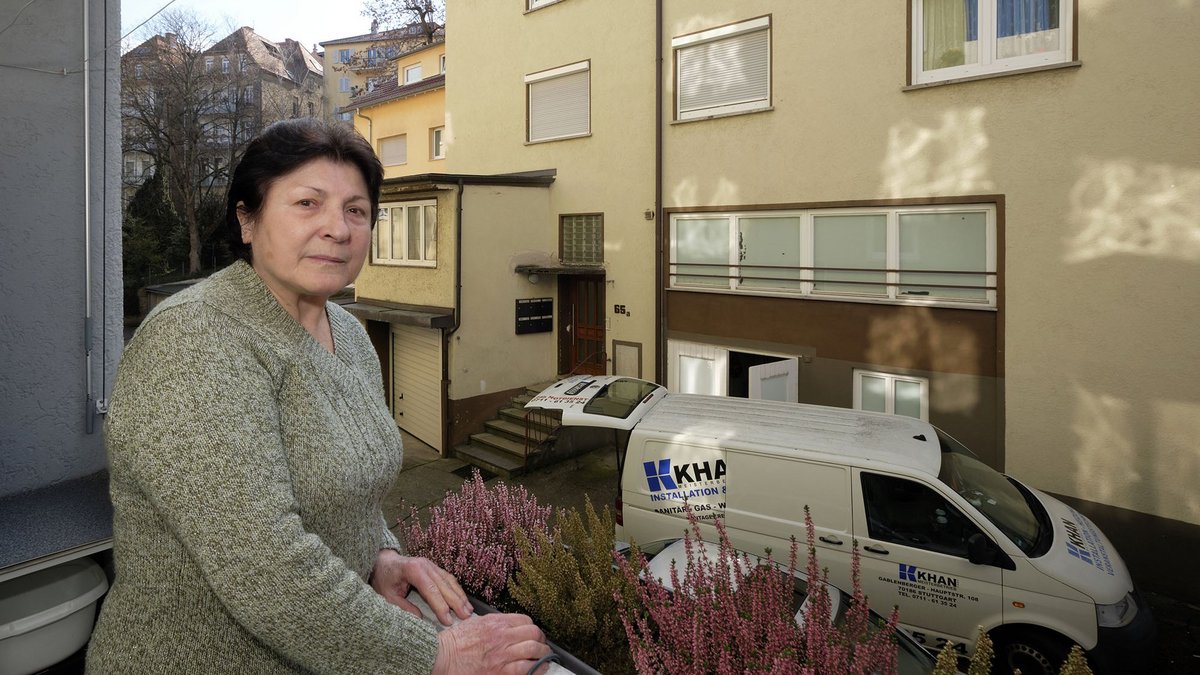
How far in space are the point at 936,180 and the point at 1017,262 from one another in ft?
4.42

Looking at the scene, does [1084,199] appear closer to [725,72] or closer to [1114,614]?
[1114,614]

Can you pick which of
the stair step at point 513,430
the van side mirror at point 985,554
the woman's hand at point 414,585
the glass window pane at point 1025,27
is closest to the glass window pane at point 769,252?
the glass window pane at point 1025,27

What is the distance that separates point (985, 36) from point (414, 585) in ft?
28.3

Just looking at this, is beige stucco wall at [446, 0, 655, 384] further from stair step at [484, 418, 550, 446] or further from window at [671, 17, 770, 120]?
stair step at [484, 418, 550, 446]

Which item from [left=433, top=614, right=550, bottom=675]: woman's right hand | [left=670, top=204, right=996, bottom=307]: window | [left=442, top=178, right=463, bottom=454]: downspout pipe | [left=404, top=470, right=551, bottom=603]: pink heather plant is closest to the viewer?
[left=433, top=614, right=550, bottom=675]: woman's right hand

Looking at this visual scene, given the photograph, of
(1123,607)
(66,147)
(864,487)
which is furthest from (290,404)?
(1123,607)

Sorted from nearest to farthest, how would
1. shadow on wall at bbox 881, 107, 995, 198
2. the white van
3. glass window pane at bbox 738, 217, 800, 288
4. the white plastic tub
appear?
the white plastic tub, the white van, shadow on wall at bbox 881, 107, 995, 198, glass window pane at bbox 738, 217, 800, 288

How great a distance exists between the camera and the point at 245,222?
4.35ft

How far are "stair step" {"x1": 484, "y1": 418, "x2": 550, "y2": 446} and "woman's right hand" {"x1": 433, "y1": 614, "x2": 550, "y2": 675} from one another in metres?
9.50

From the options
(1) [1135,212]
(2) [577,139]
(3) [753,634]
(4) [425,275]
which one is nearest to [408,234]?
(4) [425,275]

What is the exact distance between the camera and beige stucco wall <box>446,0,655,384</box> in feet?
34.9

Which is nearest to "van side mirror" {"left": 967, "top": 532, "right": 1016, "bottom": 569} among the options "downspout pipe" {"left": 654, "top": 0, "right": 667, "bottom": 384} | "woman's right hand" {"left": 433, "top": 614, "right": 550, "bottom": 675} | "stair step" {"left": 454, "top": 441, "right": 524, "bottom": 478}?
"woman's right hand" {"left": 433, "top": 614, "right": 550, "bottom": 675}

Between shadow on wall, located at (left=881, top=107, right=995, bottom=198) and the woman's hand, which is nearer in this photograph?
the woman's hand

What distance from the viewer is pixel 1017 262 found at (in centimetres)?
709
